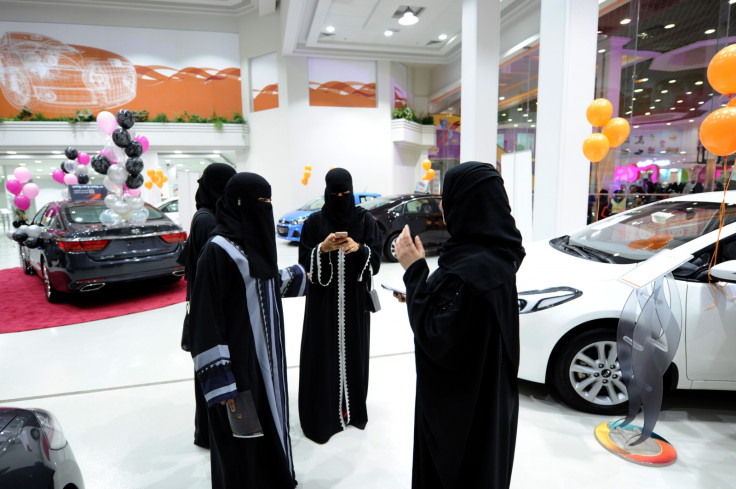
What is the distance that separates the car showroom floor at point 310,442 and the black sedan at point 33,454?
93 cm

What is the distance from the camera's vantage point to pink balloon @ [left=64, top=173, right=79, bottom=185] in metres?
8.88

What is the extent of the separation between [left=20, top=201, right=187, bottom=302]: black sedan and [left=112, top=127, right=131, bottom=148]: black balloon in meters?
1.09

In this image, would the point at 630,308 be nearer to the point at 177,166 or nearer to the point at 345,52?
the point at 345,52

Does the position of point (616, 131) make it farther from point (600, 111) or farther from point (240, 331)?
point (240, 331)

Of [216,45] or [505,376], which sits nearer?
[505,376]

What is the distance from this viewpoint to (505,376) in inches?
54.8

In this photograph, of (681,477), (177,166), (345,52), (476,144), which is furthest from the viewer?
(177,166)

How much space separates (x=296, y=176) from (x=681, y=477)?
41.2 ft

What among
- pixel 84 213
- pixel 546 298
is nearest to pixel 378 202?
pixel 84 213

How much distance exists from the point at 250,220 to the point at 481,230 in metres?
0.95

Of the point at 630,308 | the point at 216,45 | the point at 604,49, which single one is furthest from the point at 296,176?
the point at 630,308

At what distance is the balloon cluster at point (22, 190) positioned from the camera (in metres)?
8.12

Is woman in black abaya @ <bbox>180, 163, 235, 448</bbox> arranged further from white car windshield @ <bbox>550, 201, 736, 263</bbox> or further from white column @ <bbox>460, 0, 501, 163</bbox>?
white column @ <bbox>460, 0, 501, 163</bbox>

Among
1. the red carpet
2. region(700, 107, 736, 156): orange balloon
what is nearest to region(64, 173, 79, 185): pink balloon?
the red carpet
